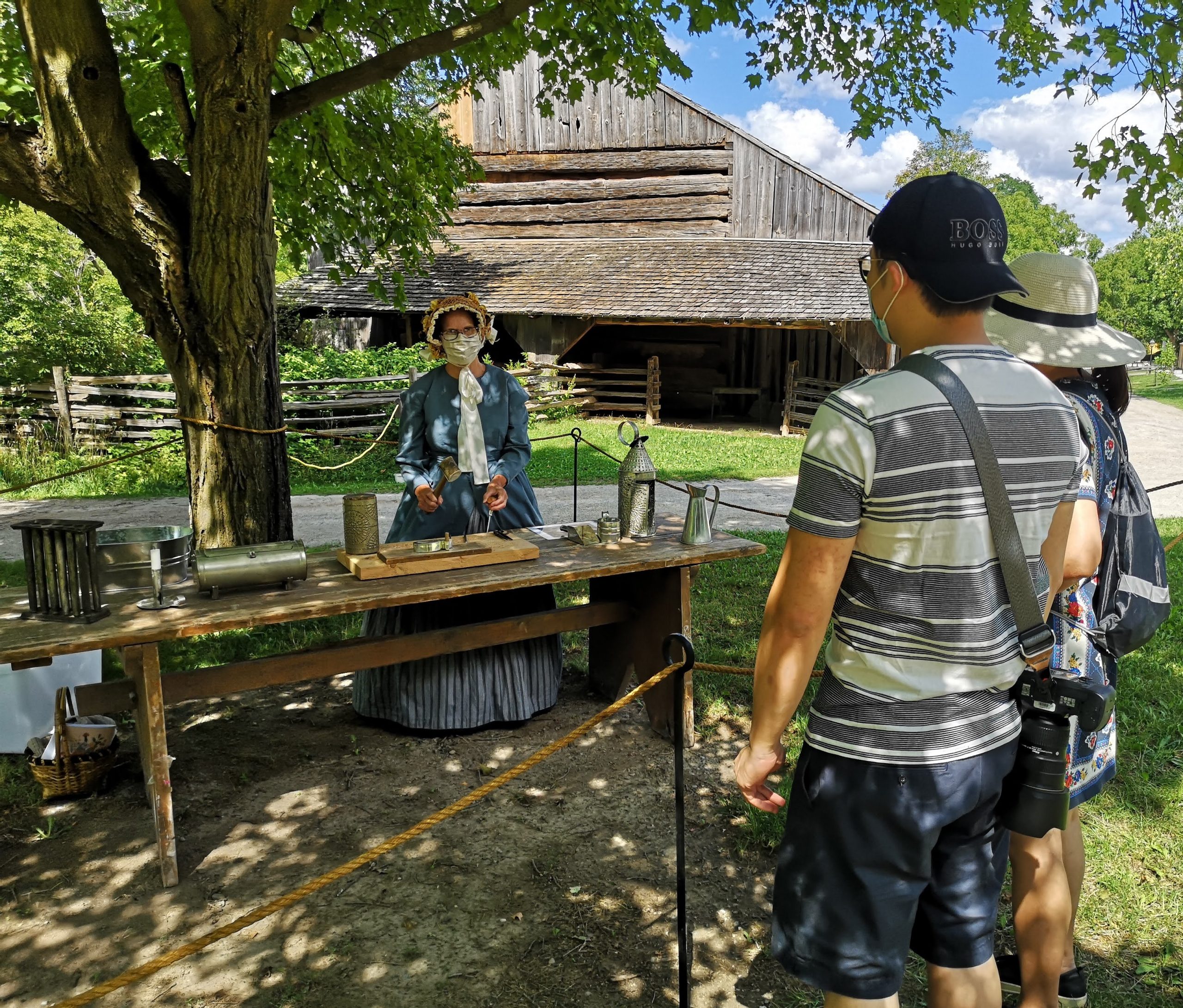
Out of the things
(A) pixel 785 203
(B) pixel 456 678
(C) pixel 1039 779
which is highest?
(A) pixel 785 203

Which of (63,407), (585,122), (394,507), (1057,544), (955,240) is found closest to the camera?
(955,240)

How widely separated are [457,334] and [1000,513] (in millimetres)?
3104

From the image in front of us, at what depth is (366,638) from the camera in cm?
393

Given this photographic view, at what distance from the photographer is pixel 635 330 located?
20.1 metres

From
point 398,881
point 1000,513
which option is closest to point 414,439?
point 398,881

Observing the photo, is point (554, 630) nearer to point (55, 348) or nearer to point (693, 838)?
point (693, 838)

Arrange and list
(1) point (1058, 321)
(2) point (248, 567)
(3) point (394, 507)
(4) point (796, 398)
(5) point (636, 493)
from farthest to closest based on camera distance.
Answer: (4) point (796, 398), (3) point (394, 507), (5) point (636, 493), (2) point (248, 567), (1) point (1058, 321)

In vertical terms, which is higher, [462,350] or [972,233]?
[972,233]

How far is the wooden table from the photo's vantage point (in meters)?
3.02

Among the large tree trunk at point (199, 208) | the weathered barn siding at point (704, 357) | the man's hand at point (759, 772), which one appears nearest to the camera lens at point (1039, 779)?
the man's hand at point (759, 772)

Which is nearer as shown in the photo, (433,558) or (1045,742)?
→ (1045,742)

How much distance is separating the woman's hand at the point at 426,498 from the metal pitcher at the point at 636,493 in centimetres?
87

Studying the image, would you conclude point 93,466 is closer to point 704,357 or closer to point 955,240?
point 955,240

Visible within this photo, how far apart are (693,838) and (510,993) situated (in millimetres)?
1045
